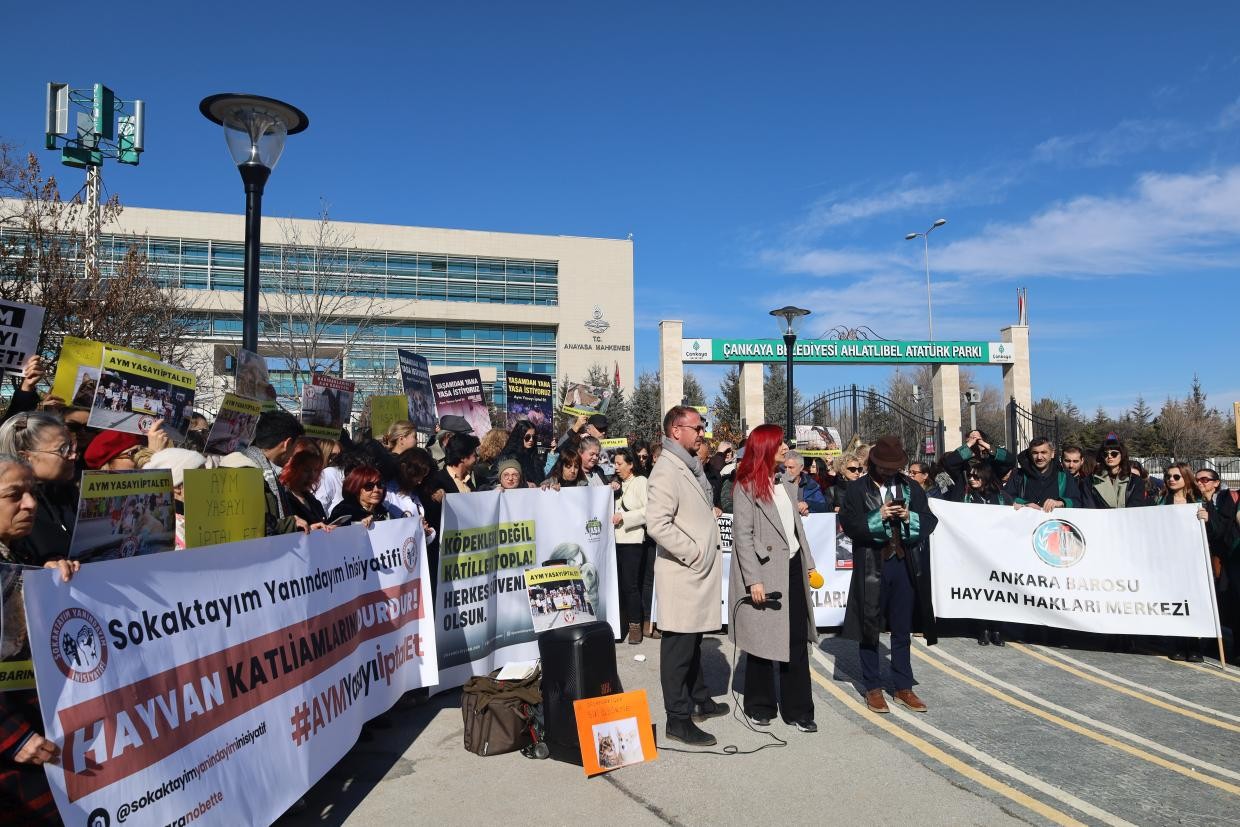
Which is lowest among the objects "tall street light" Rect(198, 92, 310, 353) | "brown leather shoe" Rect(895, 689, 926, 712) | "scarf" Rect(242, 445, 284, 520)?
"brown leather shoe" Rect(895, 689, 926, 712)

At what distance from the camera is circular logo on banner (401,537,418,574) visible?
5660mm

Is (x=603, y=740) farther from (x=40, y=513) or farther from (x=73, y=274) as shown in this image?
(x=73, y=274)

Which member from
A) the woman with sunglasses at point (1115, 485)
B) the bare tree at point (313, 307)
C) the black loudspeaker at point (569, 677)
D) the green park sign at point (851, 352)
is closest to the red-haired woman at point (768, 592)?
the black loudspeaker at point (569, 677)

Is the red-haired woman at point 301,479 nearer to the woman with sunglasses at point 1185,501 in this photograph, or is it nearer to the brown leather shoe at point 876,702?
the brown leather shoe at point 876,702

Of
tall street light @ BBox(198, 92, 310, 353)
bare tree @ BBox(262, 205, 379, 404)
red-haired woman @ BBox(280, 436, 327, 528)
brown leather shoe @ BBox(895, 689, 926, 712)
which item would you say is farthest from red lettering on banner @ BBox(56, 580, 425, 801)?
bare tree @ BBox(262, 205, 379, 404)

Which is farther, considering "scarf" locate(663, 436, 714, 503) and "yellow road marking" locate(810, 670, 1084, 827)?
"scarf" locate(663, 436, 714, 503)

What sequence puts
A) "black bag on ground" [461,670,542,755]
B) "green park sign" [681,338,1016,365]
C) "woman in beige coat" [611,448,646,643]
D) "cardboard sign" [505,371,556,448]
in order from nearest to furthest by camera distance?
"black bag on ground" [461,670,542,755] → "woman in beige coat" [611,448,646,643] → "cardboard sign" [505,371,556,448] → "green park sign" [681,338,1016,365]

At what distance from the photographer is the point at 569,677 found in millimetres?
5020

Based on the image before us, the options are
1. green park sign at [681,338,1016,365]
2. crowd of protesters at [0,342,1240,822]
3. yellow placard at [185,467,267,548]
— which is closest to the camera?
crowd of protesters at [0,342,1240,822]

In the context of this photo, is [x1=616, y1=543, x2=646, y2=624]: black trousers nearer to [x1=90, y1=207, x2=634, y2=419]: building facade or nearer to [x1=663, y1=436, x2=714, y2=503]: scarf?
[x1=663, y1=436, x2=714, y2=503]: scarf

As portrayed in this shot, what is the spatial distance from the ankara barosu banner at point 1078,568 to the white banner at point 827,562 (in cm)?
98

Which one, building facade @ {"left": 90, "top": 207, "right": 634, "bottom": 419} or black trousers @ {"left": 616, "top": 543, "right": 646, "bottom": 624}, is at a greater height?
building facade @ {"left": 90, "top": 207, "right": 634, "bottom": 419}

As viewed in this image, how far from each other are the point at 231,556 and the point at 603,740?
2428 millimetres

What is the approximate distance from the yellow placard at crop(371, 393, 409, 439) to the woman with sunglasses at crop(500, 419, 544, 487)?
1.20 metres
